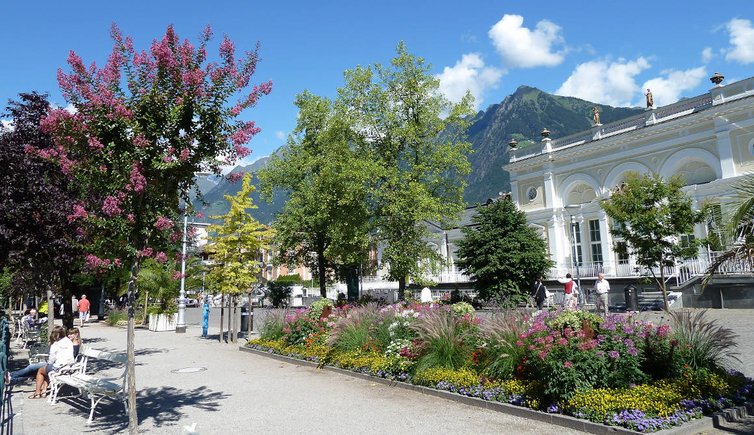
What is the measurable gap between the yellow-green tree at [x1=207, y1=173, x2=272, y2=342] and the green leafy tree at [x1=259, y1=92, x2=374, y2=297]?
3516 millimetres

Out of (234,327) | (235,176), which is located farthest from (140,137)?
(234,327)

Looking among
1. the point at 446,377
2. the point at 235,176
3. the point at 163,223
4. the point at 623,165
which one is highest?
the point at 623,165

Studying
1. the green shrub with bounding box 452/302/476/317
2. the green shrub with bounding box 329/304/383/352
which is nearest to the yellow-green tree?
the green shrub with bounding box 329/304/383/352

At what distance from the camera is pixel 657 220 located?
749 inches

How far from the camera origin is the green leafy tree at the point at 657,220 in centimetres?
1891

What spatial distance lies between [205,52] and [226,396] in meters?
6.37

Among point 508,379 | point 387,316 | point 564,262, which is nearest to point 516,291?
point 564,262

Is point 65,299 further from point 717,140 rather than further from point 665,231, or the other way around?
point 717,140

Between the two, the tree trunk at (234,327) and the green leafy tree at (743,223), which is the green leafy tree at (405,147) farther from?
the green leafy tree at (743,223)

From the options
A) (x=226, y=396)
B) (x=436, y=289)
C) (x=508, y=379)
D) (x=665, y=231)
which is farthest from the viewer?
(x=436, y=289)

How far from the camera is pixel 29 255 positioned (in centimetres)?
1116

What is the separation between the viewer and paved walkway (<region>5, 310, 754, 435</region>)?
7.21m

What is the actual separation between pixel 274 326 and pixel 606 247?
80.4ft

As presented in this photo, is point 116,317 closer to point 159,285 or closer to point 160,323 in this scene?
point 159,285
